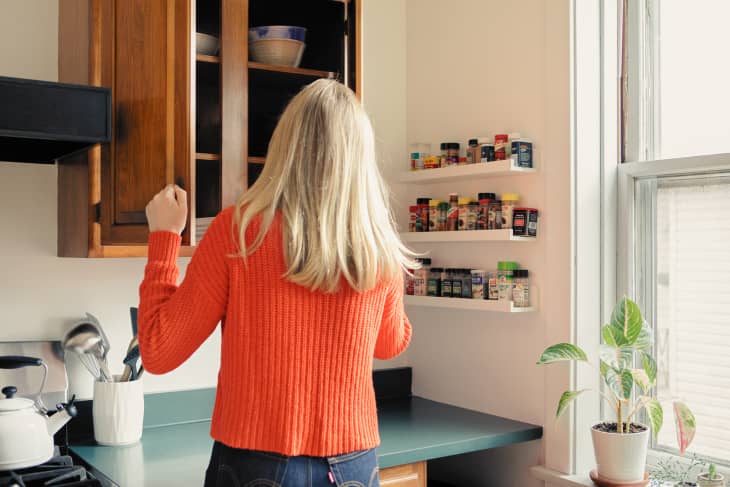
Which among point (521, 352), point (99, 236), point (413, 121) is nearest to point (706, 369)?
point (521, 352)

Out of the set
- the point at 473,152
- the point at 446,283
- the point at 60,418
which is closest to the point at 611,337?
the point at 446,283

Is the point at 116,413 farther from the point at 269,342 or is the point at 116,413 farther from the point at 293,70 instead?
the point at 293,70

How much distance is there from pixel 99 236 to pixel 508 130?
124 centimetres

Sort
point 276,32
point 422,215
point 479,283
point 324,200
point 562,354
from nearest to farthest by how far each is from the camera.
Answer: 1. point 324,200
2. point 562,354
3. point 276,32
4. point 479,283
5. point 422,215

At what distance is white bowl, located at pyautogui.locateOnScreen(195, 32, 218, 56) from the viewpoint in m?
2.01

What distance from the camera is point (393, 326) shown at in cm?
158

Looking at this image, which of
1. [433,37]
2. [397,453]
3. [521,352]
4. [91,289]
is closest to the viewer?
[397,453]

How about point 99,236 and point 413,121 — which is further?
point 413,121

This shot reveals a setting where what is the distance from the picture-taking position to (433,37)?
9.01 ft

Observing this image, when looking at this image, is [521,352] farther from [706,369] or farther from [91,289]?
[91,289]

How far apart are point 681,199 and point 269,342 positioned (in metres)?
1.35

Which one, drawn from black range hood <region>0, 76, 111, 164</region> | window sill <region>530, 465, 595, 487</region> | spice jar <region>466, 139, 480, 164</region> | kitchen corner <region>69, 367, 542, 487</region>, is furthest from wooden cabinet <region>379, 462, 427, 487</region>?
black range hood <region>0, 76, 111, 164</region>

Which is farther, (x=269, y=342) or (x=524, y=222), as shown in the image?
(x=524, y=222)

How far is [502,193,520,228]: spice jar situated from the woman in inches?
38.3
